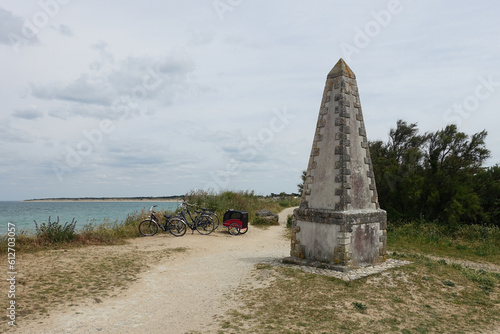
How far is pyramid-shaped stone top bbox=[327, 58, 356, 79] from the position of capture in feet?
29.9

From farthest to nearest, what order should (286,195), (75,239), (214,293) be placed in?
(286,195) → (75,239) → (214,293)

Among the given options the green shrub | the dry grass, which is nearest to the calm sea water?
the green shrub

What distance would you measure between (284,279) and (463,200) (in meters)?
11.6

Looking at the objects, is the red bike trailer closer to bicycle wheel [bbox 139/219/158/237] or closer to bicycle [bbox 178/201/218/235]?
bicycle [bbox 178/201/218/235]

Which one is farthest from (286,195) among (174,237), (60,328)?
(60,328)

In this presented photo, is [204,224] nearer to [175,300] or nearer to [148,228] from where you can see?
[148,228]

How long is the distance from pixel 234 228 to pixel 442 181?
32.7ft

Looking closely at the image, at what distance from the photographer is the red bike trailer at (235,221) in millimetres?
15213

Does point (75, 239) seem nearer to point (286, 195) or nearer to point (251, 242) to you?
point (251, 242)

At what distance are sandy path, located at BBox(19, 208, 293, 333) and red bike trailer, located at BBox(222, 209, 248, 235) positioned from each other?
3276 millimetres

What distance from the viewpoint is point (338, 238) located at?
27.0 feet

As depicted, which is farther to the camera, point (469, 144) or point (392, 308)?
point (469, 144)

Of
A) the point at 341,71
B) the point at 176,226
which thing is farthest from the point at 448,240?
the point at 176,226

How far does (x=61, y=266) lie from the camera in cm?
834
